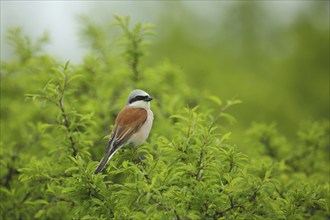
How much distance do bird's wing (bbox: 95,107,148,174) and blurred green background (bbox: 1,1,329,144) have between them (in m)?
5.95

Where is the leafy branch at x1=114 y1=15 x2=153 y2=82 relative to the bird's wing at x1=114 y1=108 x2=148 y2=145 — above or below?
above

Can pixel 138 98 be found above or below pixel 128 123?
above

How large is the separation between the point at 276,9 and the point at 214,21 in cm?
271

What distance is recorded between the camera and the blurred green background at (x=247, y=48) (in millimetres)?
18516

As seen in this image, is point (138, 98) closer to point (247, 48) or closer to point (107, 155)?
point (107, 155)

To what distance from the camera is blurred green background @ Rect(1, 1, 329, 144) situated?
18516 mm

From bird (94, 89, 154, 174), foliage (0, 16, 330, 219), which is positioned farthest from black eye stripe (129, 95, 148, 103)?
foliage (0, 16, 330, 219)

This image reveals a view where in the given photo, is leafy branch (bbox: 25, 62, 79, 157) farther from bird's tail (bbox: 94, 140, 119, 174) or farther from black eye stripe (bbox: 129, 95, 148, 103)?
black eye stripe (bbox: 129, 95, 148, 103)

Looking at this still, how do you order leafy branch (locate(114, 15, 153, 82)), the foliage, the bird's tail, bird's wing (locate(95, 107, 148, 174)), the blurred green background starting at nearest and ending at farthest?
1. the foliage
2. the bird's tail
3. bird's wing (locate(95, 107, 148, 174))
4. leafy branch (locate(114, 15, 153, 82))
5. the blurred green background

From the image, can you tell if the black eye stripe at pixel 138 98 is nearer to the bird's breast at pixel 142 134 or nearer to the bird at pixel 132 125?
the bird at pixel 132 125

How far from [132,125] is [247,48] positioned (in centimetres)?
1777

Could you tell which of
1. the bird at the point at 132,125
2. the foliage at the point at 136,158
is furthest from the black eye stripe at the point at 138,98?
the foliage at the point at 136,158

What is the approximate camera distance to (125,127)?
23.3ft

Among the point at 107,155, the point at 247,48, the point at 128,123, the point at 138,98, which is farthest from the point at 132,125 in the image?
the point at 247,48
